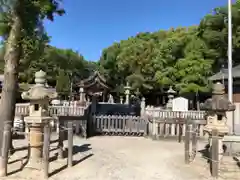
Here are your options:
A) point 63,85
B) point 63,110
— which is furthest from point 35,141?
point 63,85

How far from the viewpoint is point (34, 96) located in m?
7.17

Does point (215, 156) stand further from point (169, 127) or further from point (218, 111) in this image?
point (169, 127)

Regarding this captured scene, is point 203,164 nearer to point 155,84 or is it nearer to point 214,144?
point 214,144

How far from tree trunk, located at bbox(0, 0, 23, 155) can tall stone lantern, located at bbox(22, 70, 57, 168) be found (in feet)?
2.78

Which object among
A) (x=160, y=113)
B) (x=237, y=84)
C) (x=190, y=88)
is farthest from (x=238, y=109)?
(x=190, y=88)

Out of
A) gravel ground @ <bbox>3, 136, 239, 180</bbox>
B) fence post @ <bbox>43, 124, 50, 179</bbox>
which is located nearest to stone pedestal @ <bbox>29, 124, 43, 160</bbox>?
gravel ground @ <bbox>3, 136, 239, 180</bbox>

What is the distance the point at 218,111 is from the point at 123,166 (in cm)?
315

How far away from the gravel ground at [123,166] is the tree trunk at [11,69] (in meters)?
1.40

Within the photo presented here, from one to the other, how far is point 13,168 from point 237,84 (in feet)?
53.8

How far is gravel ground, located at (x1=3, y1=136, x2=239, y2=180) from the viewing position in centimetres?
659

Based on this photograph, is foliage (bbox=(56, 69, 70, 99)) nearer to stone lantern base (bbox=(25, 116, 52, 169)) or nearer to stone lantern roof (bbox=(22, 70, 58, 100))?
stone lantern roof (bbox=(22, 70, 58, 100))

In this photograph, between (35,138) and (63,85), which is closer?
(35,138)

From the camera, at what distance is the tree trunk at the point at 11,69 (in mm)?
7777

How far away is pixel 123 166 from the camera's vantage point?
7613mm
